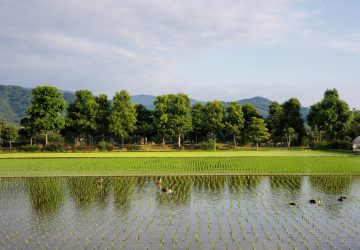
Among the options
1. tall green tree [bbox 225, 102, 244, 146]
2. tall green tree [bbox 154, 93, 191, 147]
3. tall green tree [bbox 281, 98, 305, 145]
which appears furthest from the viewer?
tall green tree [bbox 281, 98, 305, 145]

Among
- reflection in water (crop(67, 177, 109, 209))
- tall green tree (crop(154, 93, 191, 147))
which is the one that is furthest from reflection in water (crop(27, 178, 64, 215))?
tall green tree (crop(154, 93, 191, 147))

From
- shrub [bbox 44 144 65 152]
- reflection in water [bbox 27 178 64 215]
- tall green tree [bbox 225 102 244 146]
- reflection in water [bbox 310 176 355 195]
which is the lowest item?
reflection in water [bbox 27 178 64 215]

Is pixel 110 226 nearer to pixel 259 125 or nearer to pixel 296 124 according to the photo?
pixel 259 125

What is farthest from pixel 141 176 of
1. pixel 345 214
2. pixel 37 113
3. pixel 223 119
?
pixel 223 119

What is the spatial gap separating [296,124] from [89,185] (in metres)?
74.2

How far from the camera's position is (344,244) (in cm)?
1847

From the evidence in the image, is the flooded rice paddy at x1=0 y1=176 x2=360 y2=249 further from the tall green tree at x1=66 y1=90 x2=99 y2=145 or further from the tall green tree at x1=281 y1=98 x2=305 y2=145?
the tall green tree at x1=281 y1=98 x2=305 y2=145

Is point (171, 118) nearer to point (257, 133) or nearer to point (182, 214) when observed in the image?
point (257, 133)

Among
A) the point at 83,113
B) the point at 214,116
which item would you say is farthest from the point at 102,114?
the point at 214,116

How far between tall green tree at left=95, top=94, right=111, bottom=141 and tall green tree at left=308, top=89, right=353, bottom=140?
5003 cm

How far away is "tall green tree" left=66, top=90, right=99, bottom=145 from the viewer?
91.7m

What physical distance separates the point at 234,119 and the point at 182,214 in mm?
76056

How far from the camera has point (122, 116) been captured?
9362cm

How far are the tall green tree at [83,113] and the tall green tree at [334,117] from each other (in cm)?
5281
